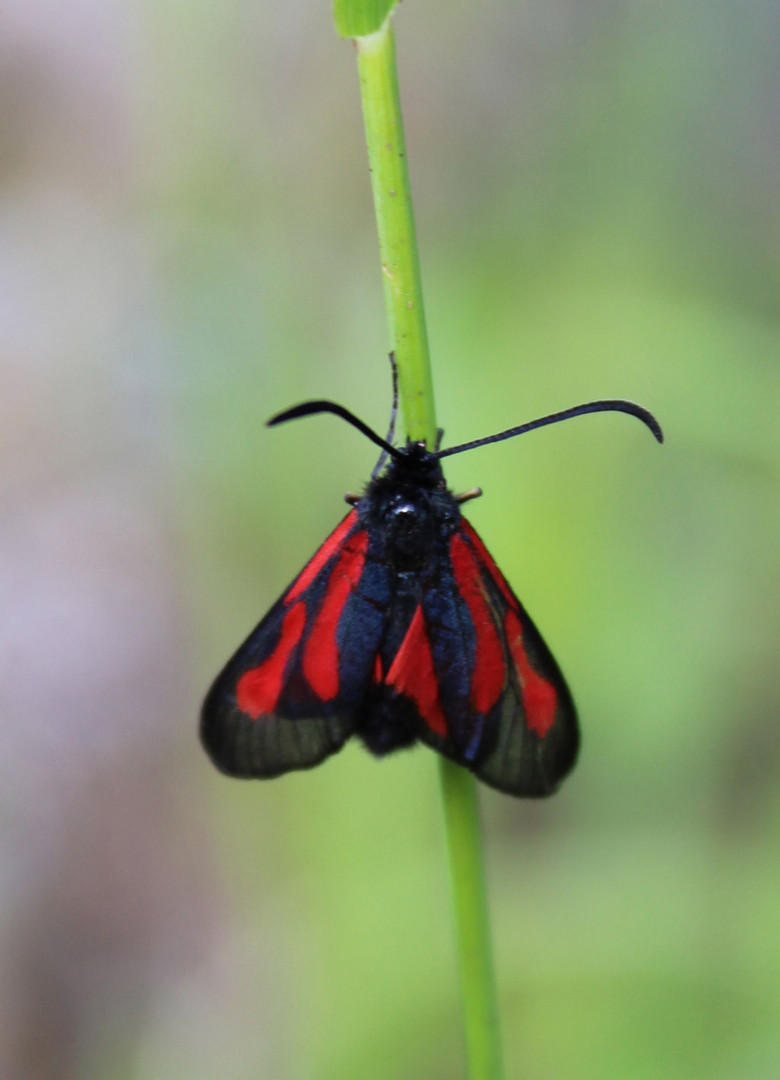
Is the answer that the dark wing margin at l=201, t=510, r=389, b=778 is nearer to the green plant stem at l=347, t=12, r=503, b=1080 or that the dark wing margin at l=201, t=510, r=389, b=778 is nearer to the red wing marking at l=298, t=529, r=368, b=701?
the red wing marking at l=298, t=529, r=368, b=701

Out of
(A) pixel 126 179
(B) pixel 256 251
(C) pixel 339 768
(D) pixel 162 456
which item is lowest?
(C) pixel 339 768

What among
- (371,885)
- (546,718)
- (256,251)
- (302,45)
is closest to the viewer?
(546,718)

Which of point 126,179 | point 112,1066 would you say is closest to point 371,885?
point 112,1066

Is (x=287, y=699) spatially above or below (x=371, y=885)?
above

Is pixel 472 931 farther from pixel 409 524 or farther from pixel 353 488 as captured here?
pixel 353 488

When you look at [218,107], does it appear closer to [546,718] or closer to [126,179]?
[126,179]
